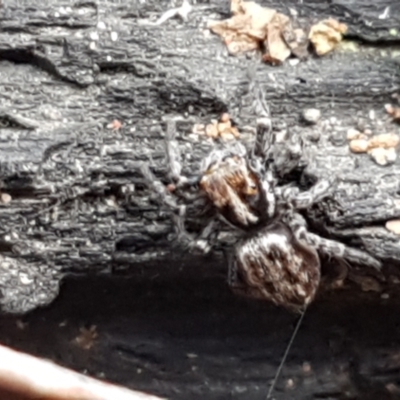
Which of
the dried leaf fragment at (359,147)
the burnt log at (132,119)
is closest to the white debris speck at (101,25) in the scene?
the burnt log at (132,119)

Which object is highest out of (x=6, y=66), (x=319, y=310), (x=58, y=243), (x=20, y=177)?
(x=6, y=66)

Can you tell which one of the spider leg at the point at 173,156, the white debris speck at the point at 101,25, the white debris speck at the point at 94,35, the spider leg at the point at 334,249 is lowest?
the spider leg at the point at 334,249

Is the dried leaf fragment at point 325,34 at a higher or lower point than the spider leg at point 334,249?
higher

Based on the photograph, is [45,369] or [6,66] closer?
[45,369]

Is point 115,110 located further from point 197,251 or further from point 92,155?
point 197,251

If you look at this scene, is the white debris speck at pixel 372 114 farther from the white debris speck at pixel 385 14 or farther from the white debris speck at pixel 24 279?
the white debris speck at pixel 24 279

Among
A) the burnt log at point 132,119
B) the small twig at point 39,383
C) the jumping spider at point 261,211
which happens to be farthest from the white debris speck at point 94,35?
the small twig at point 39,383

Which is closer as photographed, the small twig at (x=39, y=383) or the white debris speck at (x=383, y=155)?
the small twig at (x=39, y=383)

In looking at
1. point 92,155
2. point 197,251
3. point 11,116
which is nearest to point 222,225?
point 197,251
